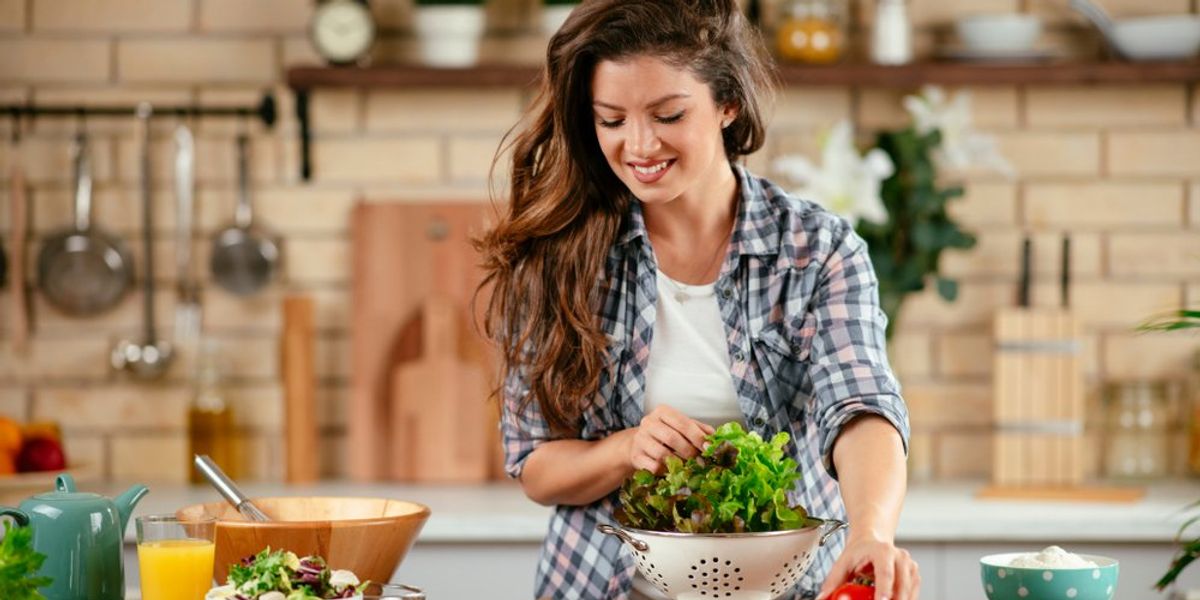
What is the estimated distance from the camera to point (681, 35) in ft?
6.32

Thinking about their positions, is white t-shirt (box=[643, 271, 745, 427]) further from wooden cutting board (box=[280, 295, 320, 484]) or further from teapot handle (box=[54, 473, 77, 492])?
wooden cutting board (box=[280, 295, 320, 484])

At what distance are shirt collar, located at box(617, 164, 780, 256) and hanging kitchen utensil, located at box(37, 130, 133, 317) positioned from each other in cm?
172

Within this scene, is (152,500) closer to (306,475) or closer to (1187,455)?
(306,475)

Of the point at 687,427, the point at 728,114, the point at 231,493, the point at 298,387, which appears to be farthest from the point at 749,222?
the point at 298,387

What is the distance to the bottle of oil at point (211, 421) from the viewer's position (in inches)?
134

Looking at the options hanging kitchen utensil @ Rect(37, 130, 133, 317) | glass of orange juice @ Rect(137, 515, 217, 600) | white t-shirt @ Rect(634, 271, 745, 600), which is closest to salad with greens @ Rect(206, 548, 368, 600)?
glass of orange juice @ Rect(137, 515, 217, 600)

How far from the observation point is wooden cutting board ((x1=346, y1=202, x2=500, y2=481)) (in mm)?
3400

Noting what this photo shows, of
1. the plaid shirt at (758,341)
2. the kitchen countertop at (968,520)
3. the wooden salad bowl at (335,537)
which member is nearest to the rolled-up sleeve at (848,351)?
the plaid shirt at (758,341)

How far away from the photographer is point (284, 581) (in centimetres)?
156

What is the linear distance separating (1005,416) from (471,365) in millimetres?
1138

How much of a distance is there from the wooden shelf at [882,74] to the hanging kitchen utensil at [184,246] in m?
0.30

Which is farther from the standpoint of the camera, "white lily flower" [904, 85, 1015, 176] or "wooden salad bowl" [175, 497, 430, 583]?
"white lily flower" [904, 85, 1015, 176]

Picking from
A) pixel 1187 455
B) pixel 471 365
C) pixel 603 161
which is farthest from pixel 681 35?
pixel 1187 455

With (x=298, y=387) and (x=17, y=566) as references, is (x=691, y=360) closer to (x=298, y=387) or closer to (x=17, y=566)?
(x=17, y=566)
